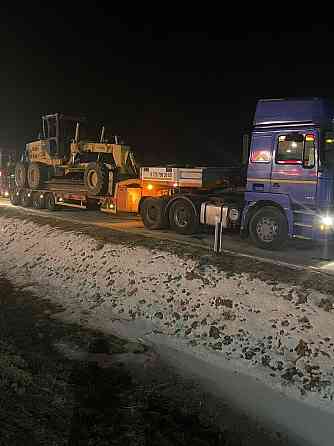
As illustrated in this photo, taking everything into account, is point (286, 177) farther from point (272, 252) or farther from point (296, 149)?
point (272, 252)

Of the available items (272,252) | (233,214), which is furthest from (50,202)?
(272,252)

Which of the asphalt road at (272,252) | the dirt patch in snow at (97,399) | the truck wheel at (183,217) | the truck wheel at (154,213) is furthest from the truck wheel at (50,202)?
the dirt patch in snow at (97,399)

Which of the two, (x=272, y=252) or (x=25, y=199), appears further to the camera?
(x=25, y=199)

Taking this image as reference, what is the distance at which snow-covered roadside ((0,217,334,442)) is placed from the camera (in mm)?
6910

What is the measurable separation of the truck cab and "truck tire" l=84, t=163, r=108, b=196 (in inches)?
280

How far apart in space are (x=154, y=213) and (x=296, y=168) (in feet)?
17.4

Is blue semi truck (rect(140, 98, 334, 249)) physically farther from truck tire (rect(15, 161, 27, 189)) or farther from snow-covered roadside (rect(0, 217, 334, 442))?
truck tire (rect(15, 161, 27, 189))

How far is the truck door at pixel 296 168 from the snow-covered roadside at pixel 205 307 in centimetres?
308

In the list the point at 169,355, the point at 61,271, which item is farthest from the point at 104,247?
the point at 169,355

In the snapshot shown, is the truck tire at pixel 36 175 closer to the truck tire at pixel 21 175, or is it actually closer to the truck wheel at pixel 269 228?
the truck tire at pixel 21 175

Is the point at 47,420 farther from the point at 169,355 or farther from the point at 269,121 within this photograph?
the point at 269,121

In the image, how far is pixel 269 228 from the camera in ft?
38.3

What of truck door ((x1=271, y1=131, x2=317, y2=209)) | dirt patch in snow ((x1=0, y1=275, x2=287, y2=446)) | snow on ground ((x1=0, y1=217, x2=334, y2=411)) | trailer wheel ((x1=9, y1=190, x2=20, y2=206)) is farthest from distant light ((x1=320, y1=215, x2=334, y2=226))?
trailer wheel ((x1=9, y1=190, x2=20, y2=206))

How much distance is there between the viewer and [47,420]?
5.20 metres
